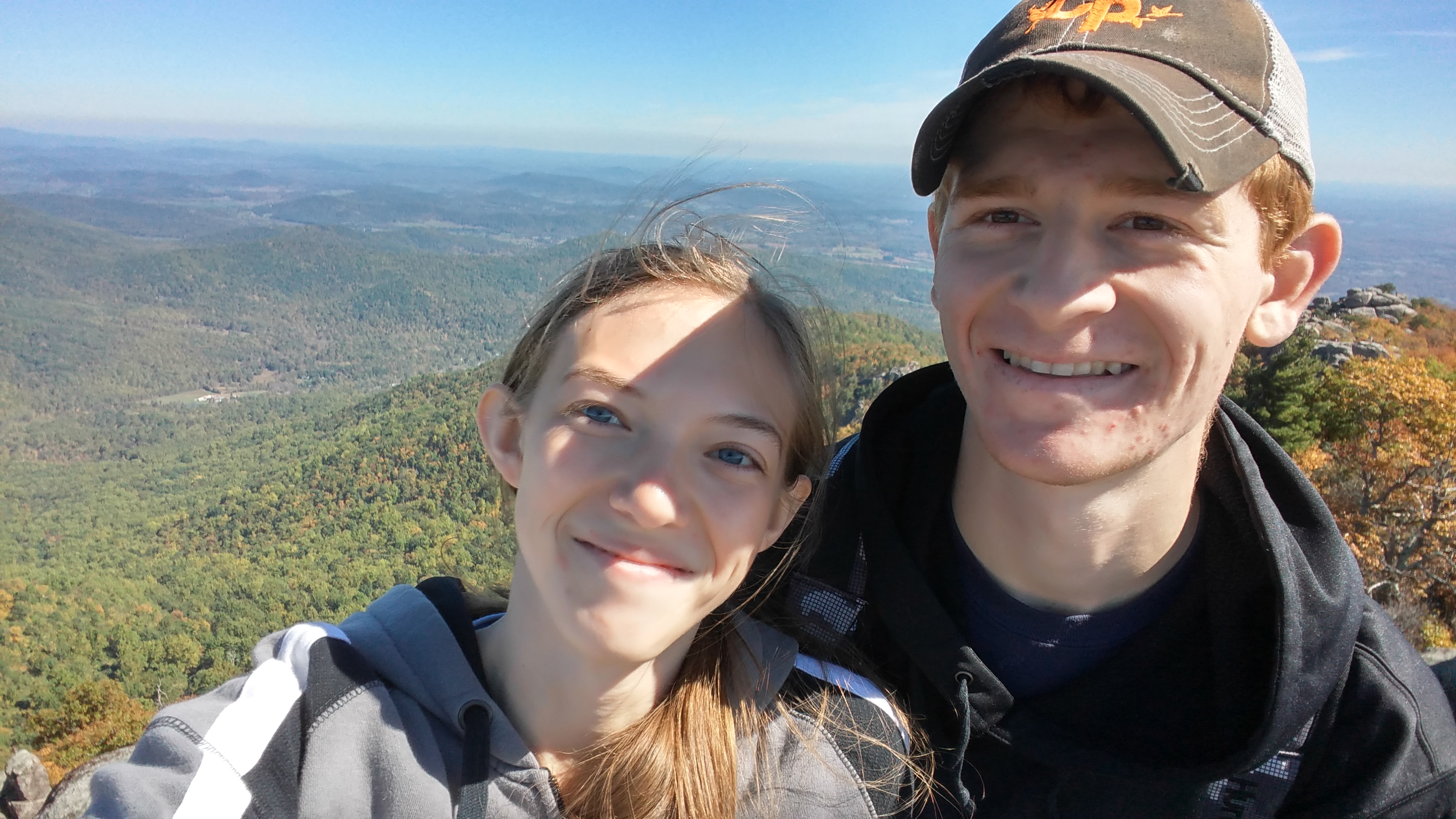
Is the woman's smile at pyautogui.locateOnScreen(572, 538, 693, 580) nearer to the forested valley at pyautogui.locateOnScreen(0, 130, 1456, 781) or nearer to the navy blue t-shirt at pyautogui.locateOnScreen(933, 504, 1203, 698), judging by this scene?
Result: the forested valley at pyautogui.locateOnScreen(0, 130, 1456, 781)

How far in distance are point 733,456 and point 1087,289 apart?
3.51 feet

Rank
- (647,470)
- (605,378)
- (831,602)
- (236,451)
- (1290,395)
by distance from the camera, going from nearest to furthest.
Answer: (647,470), (605,378), (831,602), (1290,395), (236,451)

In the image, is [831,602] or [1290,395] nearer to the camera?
[831,602]

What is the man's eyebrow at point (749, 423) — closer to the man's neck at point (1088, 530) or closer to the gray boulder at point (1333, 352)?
the man's neck at point (1088, 530)

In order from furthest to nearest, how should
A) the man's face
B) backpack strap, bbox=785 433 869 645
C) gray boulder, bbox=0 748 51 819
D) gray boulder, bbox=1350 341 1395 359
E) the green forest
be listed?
the green forest
gray boulder, bbox=1350 341 1395 359
gray boulder, bbox=0 748 51 819
backpack strap, bbox=785 433 869 645
the man's face

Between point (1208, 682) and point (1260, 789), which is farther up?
point (1208, 682)

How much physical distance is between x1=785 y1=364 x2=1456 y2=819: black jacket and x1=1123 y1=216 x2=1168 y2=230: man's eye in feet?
3.07

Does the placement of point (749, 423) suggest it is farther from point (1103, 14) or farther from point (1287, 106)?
point (1287, 106)

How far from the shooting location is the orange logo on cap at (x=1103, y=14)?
1.96m

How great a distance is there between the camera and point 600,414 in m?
2.16

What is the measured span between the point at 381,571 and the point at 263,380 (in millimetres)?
126383

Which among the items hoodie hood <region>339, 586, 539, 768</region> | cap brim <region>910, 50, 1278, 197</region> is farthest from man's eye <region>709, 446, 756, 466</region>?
cap brim <region>910, 50, 1278, 197</region>

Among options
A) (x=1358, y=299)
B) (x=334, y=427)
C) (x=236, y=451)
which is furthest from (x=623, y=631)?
(x=236, y=451)

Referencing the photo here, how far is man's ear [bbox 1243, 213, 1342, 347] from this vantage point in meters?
2.20
